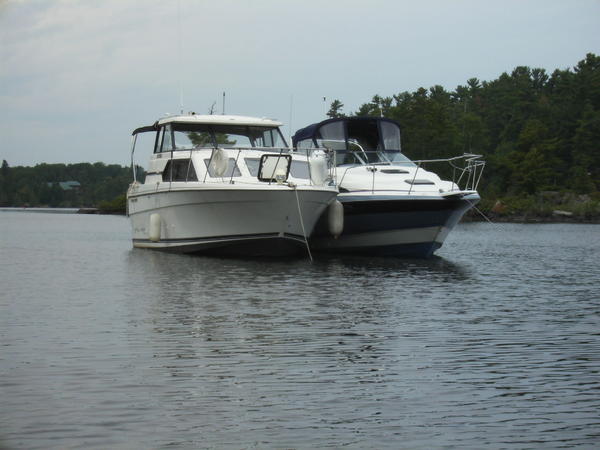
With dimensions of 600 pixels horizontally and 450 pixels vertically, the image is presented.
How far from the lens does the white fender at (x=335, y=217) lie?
24156mm

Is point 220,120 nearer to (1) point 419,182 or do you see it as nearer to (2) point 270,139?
(2) point 270,139

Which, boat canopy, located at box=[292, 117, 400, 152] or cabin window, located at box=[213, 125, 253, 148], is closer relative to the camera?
cabin window, located at box=[213, 125, 253, 148]

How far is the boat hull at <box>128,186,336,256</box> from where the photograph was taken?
875 inches

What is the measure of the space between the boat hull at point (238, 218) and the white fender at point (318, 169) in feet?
2.65

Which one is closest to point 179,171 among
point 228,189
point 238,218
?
point 238,218

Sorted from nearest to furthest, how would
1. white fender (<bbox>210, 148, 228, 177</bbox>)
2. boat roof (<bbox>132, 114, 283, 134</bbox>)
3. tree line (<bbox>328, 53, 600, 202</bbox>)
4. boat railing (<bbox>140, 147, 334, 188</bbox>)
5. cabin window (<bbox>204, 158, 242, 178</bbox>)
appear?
boat railing (<bbox>140, 147, 334, 188</bbox>) < white fender (<bbox>210, 148, 228, 177</bbox>) < cabin window (<bbox>204, 158, 242, 178</bbox>) < boat roof (<bbox>132, 114, 283, 134</bbox>) < tree line (<bbox>328, 53, 600, 202</bbox>)

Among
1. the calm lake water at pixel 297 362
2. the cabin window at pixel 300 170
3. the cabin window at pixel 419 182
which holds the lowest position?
the calm lake water at pixel 297 362

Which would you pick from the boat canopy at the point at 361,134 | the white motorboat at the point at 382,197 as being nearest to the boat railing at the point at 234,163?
the white motorboat at the point at 382,197

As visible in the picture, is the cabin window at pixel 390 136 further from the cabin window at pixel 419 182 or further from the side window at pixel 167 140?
the side window at pixel 167 140

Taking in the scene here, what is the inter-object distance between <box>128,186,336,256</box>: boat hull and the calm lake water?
316cm

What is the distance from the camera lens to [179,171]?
2464 cm

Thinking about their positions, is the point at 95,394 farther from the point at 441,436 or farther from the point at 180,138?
the point at 180,138

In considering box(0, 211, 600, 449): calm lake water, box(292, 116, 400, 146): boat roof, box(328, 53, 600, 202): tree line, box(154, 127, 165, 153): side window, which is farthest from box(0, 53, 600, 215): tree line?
box(0, 211, 600, 449): calm lake water

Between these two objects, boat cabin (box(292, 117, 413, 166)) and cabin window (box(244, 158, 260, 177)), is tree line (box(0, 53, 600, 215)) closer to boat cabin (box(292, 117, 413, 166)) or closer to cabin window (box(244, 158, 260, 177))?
boat cabin (box(292, 117, 413, 166))
